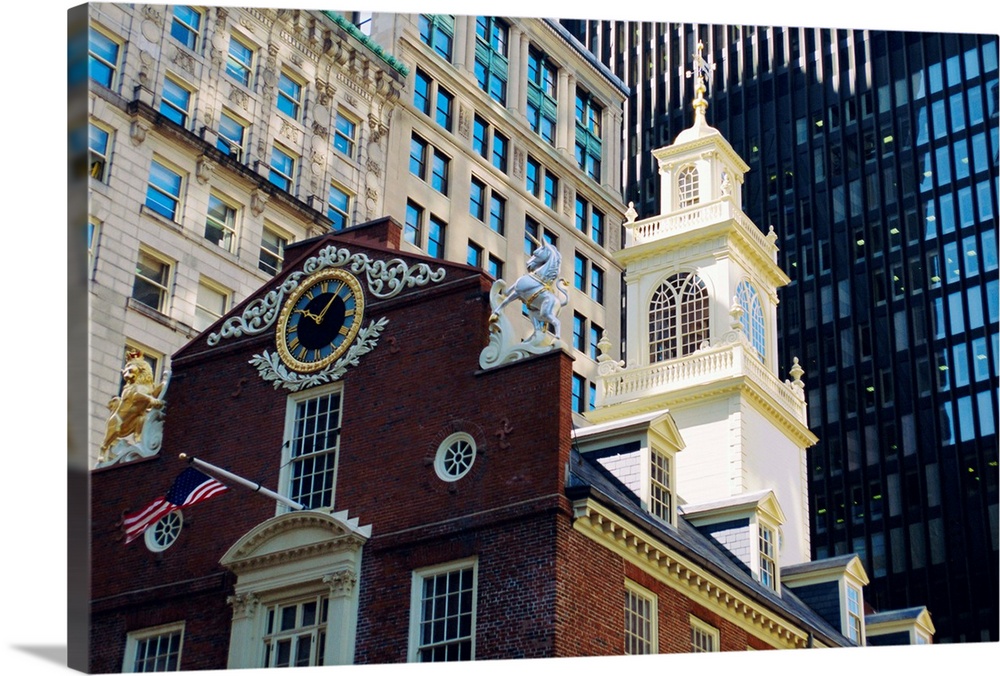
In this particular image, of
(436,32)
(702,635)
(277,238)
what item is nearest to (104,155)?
(277,238)

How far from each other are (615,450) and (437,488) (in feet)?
16.4

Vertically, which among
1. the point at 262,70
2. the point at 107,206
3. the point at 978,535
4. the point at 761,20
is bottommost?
the point at 978,535

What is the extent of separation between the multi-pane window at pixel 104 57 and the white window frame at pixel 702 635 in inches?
838

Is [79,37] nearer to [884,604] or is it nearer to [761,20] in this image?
[761,20]

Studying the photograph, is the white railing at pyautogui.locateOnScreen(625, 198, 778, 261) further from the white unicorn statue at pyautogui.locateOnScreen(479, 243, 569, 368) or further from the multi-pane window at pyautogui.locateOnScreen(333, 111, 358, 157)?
the white unicorn statue at pyautogui.locateOnScreen(479, 243, 569, 368)

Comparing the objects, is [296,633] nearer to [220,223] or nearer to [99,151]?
[99,151]

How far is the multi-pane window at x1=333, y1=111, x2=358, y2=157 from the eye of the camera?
165ft

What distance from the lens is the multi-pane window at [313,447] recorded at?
3067 centimetres

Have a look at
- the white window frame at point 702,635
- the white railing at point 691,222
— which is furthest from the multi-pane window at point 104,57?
the white window frame at point 702,635

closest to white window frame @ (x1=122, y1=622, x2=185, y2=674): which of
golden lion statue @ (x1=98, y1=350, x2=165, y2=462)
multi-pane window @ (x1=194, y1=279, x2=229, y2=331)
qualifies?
golden lion statue @ (x1=98, y1=350, x2=165, y2=462)

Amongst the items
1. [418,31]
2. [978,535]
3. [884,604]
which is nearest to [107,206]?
[418,31]

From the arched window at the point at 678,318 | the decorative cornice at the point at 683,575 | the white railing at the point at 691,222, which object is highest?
the white railing at the point at 691,222

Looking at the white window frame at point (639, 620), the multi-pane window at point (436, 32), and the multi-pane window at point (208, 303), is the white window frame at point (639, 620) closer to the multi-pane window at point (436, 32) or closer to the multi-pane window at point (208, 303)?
the multi-pane window at point (208, 303)

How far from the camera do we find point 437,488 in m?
29.2
